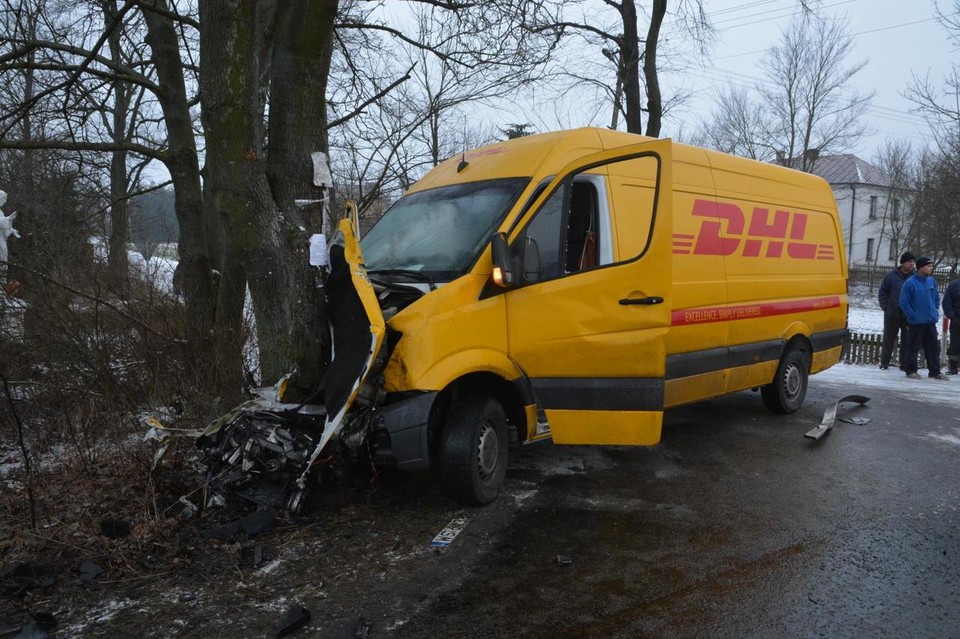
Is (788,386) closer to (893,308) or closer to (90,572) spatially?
(893,308)

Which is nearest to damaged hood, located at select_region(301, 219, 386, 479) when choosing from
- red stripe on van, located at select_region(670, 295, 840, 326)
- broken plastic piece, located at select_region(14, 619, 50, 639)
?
broken plastic piece, located at select_region(14, 619, 50, 639)

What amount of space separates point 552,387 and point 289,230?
2.29 m

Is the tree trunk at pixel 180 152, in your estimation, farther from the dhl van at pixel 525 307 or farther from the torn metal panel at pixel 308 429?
the torn metal panel at pixel 308 429

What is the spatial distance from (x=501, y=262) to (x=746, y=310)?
324cm

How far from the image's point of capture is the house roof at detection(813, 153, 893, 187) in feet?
171

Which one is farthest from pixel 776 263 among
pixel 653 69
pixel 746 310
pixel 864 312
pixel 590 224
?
pixel 864 312

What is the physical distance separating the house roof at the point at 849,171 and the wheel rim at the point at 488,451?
54.6m

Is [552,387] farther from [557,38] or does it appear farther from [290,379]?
[557,38]

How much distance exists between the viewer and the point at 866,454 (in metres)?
6.10

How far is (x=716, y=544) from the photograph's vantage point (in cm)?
415

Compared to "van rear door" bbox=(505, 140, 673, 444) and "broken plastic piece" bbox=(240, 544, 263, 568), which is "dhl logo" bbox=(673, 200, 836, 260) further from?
"broken plastic piece" bbox=(240, 544, 263, 568)

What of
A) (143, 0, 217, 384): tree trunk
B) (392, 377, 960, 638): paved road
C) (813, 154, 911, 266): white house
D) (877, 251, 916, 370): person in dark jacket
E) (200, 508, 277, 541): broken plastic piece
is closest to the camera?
(392, 377, 960, 638): paved road

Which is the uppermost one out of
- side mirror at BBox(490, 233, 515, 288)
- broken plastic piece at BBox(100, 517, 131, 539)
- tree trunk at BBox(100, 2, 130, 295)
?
tree trunk at BBox(100, 2, 130, 295)

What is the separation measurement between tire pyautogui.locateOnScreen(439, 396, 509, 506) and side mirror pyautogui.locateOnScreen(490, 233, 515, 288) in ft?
2.68
